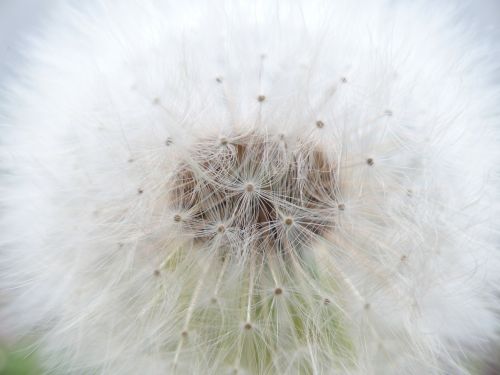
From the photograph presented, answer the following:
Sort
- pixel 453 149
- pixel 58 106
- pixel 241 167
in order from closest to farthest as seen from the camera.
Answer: pixel 241 167 → pixel 453 149 → pixel 58 106

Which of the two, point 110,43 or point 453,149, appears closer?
point 453,149

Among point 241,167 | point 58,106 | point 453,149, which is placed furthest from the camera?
point 58,106

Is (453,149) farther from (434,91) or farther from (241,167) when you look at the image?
(241,167)

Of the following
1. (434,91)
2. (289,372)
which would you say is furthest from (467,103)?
(289,372)

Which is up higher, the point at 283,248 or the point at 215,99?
the point at 215,99

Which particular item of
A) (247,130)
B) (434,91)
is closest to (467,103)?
(434,91)

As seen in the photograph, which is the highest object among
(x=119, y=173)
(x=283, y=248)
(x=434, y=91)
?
(x=434, y=91)
